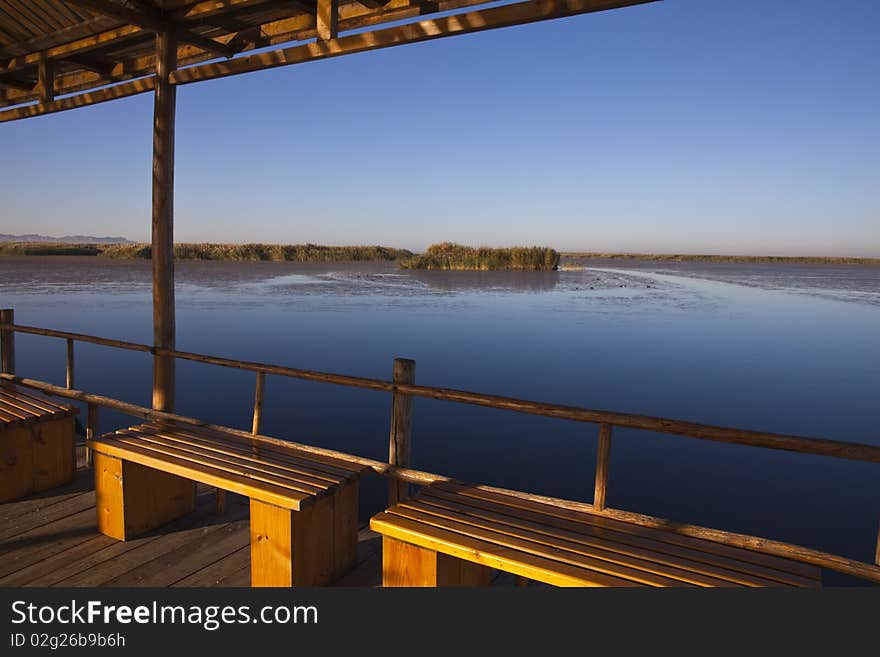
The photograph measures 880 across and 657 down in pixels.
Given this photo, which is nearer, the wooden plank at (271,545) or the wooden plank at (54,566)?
the wooden plank at (271,545)

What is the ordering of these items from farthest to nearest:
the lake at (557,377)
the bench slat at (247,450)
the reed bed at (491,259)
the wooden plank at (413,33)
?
the reed bed at (491,259), the lake at (557,377), the bench slat at (247,450), the wooden plank at (413,33)

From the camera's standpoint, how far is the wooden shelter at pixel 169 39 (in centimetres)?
294

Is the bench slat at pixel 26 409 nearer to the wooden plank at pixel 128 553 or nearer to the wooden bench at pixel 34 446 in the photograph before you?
the wooden bench at pixel 34 446

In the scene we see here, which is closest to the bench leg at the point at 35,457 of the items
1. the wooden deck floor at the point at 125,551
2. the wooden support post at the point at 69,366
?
the wooden deck floor at the point at 125,551

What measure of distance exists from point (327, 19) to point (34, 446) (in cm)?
320

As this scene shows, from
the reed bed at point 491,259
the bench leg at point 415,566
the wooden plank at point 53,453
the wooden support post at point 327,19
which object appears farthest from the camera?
the reed bed at point 491,259

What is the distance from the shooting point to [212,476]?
8.57 feet

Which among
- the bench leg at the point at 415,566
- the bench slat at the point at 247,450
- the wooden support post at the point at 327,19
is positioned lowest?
the bench leg at the point at 415,566

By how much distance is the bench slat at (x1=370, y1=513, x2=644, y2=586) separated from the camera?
5.92 feet

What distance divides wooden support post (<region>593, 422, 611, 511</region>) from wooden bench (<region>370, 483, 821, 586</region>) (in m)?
0.07

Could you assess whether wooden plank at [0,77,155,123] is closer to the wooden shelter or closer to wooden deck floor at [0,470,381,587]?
the wooden shelter

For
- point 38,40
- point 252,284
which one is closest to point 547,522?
point 38,40

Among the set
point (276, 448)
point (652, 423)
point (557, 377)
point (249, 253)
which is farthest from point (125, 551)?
point (249, 253)

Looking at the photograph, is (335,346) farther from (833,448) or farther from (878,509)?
(833,448)
